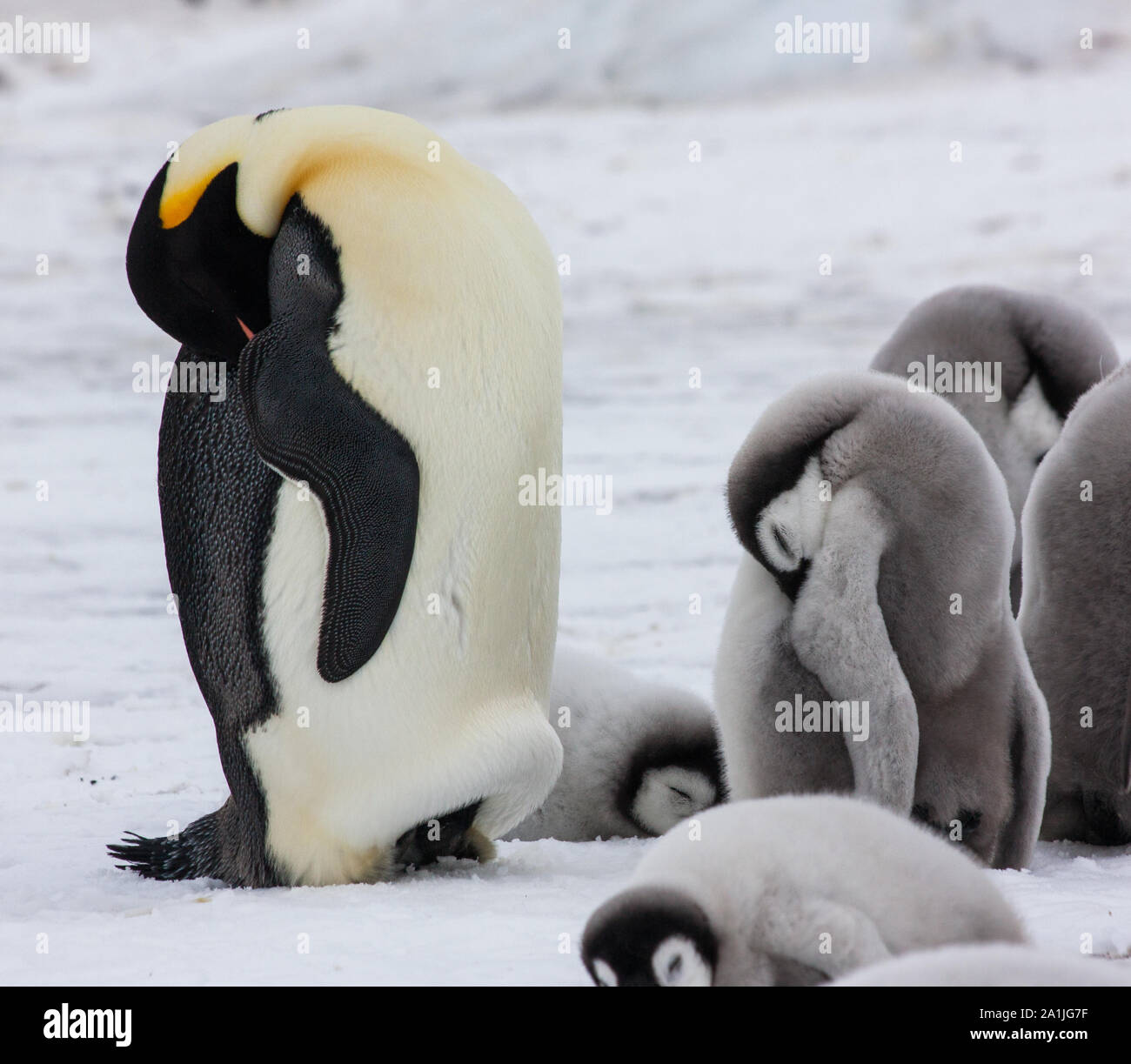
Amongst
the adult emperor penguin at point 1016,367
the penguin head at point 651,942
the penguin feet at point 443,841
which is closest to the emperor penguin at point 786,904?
the penguin head at point 651,942

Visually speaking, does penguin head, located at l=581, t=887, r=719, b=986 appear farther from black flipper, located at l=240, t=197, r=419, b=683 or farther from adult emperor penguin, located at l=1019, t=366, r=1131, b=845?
adult emperor penguin, located at l=1019, t=366, r=1131, b=845

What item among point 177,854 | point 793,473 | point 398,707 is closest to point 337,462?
point 398,707

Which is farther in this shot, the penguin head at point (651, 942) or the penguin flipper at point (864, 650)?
the penguin flipper at point (864, 650)

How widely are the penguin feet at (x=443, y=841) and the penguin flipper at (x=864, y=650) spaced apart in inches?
22.5

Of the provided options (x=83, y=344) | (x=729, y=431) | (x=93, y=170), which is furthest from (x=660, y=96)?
(x=729, y=431)

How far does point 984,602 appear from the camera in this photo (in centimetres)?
237

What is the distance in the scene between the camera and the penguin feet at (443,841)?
Result: 2338 mm

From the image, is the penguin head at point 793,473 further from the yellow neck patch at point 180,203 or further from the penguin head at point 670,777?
the yellow neck patch at point 180,203

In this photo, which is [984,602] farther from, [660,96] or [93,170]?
[660,96]

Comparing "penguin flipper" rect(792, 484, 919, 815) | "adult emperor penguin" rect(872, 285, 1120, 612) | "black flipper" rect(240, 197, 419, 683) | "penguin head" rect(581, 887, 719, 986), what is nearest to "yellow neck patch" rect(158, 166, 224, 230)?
"black flipper" rect(240, 197, 419, 683)

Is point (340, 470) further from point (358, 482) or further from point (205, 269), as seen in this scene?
point (205, 269)

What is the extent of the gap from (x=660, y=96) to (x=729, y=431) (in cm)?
1074

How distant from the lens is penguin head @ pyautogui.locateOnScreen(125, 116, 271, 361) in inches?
92.2

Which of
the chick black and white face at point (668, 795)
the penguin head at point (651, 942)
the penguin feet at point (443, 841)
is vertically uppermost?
the penguin head at point (651, 942)
